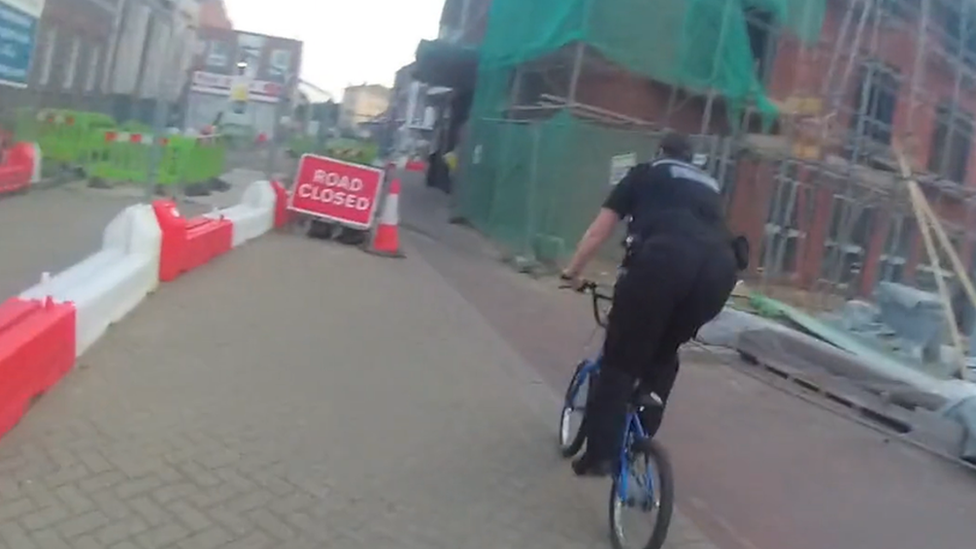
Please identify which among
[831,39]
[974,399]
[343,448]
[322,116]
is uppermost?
[831,39]

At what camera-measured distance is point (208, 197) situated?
17.2m

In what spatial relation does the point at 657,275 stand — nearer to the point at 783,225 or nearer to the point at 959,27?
the point at 783,225

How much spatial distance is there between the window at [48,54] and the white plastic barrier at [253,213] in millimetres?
3095

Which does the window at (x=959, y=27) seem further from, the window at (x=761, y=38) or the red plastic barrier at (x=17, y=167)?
the red plastic barrier at (x=17, y=167)

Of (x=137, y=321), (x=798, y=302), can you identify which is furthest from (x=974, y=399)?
(x=798, y=302)

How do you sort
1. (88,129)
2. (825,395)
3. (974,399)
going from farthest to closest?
(88,129) < (825,395) < (974,399)

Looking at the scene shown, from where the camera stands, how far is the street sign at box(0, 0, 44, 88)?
11.2m

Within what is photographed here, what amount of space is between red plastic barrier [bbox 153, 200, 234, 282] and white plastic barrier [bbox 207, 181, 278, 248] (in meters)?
0.56

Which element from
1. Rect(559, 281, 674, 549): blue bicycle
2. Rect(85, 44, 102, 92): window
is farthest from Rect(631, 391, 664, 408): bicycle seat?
Rect(85, 44, 102, 92): window

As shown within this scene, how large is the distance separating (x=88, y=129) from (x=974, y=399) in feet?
39.1

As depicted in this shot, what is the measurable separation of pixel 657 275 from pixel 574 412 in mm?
1367

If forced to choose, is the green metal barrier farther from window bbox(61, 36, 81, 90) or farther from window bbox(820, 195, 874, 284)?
window bbox(820, 195, 874, 284)

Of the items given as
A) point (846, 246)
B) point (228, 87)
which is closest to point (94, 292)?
point (228, 87)

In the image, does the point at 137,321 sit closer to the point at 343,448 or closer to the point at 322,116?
the point at 343,448
